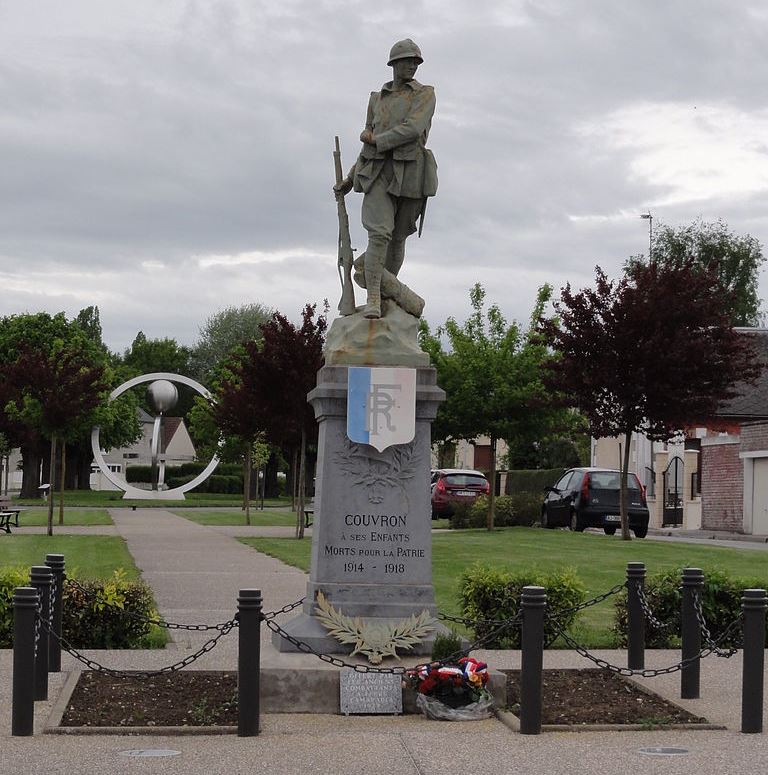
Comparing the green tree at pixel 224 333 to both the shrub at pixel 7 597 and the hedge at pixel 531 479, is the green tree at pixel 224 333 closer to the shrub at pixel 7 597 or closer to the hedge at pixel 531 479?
the hedge at pixel 531 479

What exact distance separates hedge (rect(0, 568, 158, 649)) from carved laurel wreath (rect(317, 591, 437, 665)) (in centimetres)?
246

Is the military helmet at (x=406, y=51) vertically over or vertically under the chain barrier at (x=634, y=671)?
over

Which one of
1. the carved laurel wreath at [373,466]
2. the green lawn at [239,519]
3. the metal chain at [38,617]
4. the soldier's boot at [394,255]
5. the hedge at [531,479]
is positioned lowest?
the green lawn at [239,519]

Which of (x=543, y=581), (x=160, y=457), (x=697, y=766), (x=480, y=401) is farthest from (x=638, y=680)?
(x=160, y=457)

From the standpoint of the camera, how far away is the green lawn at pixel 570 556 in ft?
51.7

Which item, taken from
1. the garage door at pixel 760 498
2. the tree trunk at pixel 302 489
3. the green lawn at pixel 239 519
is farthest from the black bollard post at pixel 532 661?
the garage door at pixel 760 498

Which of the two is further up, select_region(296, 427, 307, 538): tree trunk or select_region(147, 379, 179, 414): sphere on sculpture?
select_region(147, 379, 179, 414): sphere on sculpture

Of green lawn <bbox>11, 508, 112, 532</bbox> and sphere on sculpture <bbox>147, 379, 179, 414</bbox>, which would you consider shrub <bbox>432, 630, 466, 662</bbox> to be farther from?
sphere on sculpture <bbox>147, 379, 179, 414</bbox>

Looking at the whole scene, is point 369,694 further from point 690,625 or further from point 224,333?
point 224,333

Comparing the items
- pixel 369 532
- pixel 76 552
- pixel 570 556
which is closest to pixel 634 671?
pixel 369 532

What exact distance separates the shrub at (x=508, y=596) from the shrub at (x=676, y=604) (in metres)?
0.57

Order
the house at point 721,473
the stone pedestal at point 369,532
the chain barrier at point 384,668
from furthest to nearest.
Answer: the house at point 721,473 < the stone pedestal at point 369,532 < the chain barrier at point 384,668

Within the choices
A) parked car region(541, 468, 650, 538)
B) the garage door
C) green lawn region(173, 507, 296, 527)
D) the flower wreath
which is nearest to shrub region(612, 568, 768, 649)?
the flower wreath

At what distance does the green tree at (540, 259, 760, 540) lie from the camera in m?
26.2
